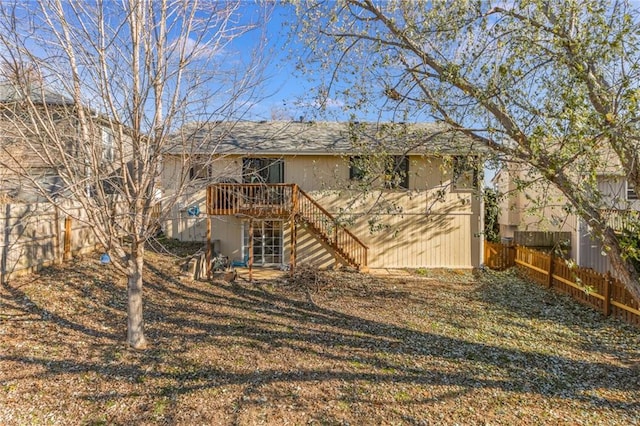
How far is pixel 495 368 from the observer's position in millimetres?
5168

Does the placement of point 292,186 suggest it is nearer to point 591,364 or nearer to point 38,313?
point 38,313

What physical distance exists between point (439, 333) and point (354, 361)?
2094 mm

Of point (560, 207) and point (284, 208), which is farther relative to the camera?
point (284, 208)

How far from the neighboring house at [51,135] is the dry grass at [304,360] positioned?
2.40 m

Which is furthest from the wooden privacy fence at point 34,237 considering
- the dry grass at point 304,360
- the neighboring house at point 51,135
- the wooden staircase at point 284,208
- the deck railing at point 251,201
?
the wooden staircase at point 284,208

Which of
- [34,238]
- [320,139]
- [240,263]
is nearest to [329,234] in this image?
[240,263]

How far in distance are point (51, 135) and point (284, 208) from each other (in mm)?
7041

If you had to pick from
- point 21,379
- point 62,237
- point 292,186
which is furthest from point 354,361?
point 62,237

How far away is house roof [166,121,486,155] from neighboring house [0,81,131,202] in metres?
0.93

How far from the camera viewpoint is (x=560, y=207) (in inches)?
179

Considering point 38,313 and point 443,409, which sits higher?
point 38,313

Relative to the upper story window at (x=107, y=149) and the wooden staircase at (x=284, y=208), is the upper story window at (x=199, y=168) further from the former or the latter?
the wooden staircase at (x=284, y=208)

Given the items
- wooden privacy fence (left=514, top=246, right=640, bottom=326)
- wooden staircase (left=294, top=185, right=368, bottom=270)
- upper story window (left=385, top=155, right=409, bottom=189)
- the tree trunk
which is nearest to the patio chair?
wooden staircase (left=294, top=185, right=368, bottom=270)

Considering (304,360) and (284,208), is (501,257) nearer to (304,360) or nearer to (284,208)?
(284,208)
